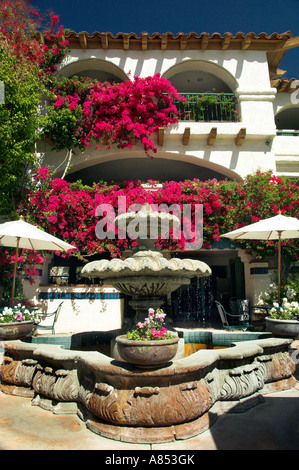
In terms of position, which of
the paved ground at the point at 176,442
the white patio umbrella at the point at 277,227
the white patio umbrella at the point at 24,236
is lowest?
the paved ground at the point at 176,442

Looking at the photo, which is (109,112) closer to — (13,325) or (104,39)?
(104,39)

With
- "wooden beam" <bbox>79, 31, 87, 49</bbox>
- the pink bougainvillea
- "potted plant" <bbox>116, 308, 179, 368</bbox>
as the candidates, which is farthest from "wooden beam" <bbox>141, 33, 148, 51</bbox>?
"potted plant" <bbox>116, 308, 179, 368</bbox>

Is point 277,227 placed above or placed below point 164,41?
below

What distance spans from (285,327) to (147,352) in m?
2.70

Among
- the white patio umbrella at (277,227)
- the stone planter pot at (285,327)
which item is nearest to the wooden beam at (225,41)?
the white patio umbrella at (277,227)

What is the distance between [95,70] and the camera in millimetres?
11289

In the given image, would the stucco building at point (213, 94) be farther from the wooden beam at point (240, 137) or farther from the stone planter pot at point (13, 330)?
the stone planter pot at point (13, 330)

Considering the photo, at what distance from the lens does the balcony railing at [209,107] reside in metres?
10.8

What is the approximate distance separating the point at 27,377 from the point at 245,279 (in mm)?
7372

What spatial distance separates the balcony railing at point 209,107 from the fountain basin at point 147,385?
8753 millimetres

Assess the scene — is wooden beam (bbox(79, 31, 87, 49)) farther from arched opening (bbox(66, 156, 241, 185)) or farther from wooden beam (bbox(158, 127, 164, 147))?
wooden beam (bbox(158, 127, 164, 147))

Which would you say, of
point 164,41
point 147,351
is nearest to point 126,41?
point 164,41

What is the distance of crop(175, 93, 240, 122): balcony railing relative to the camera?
425 inches

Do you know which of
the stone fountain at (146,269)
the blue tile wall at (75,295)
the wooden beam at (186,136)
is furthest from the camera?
the wooden beam at (186,136)
